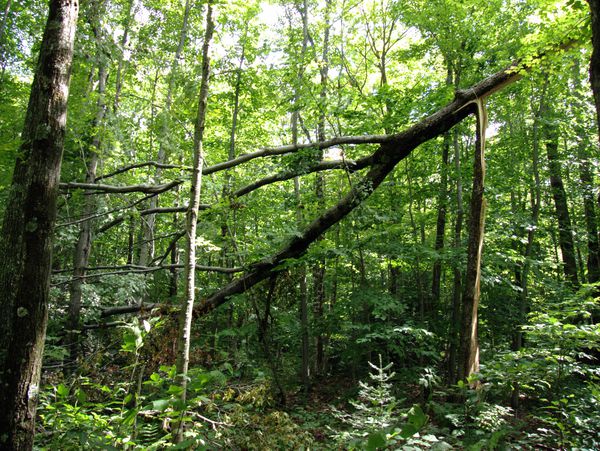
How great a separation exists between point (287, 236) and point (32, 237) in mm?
4528

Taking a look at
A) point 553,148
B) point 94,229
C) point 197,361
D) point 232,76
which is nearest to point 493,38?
point 553,148

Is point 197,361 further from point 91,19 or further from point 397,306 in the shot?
point 91,19

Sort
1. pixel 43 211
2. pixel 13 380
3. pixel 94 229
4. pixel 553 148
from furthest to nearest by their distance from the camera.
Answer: pixel 553 148 → pixel 94 229 → pixel 43 211 → pixel 13 380

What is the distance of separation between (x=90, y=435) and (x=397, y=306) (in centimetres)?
534

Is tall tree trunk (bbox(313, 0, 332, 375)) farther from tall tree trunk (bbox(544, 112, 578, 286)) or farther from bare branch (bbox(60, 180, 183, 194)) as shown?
tall tree trunk (bbox(544, 112, 578, 286))

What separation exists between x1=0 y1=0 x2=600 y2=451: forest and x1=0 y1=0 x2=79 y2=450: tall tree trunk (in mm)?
16

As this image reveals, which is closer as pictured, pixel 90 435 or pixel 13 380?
pixel 90 435

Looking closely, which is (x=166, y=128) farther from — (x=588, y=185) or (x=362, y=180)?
(x=588, y=185)

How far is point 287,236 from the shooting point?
23.0 ft

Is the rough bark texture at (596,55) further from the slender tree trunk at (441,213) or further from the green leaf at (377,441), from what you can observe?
the slender tree trunk at (441,213)

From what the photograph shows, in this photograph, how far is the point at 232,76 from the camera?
934 centimetres

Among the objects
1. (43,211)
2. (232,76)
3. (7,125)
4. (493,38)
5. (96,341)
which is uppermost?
(493,38)

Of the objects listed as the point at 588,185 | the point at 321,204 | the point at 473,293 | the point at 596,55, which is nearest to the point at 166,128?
the point at 321,204

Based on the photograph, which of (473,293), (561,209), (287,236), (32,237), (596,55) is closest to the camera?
(596,55)
